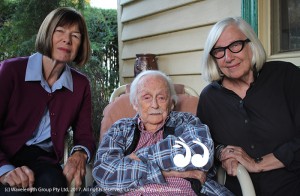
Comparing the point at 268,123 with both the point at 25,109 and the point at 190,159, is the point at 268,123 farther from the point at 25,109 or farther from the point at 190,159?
the point at 25,109

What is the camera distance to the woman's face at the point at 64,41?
74.7 inches

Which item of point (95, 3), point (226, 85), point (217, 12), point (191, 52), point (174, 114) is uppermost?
point (95, 3)

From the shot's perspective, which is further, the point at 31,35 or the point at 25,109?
the point at 31,35

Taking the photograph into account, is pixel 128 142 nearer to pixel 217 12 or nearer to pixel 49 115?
pixel 49 115

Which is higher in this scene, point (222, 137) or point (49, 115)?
point (49, 115)

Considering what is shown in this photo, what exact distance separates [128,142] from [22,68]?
0.69 m

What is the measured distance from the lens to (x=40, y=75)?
1.88 metres

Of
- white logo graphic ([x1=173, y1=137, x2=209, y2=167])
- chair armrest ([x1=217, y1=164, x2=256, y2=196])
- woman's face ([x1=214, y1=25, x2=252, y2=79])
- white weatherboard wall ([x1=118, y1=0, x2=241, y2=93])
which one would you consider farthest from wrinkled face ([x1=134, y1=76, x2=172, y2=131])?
white weatherboard wall ([x1=118, y1=0, x2=241, y2=93])

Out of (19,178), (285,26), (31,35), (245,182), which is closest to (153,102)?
(245,182)

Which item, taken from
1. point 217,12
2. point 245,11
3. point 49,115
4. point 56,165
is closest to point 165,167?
point 56,165

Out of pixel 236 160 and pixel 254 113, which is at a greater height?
pixel 254 113

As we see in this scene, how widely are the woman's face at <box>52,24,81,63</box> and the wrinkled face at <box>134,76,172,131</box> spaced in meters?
0.45

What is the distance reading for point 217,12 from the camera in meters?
2.81

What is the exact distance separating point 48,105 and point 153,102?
567 mm
